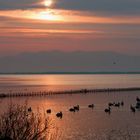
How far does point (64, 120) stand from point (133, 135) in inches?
872

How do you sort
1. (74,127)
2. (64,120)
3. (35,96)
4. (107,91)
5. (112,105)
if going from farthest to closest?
(107,91) → (35,96) → (112,105) → (64,120) → (74,127)

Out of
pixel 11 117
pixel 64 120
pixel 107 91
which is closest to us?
pixel 11 117

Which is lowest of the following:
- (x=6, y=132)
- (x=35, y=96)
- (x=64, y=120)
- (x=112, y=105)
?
(x=6, y=132)

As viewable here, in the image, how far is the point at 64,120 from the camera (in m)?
77.3

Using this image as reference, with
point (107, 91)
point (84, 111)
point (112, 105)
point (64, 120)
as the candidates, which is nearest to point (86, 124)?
point (64, 120)

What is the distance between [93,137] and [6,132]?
3646cm

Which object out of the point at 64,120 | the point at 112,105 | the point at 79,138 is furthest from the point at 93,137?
the point at 112,105

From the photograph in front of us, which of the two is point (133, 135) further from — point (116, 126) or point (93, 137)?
point (116, 126)

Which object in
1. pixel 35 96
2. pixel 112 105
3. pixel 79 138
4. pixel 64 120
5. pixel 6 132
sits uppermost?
pixel 35 96

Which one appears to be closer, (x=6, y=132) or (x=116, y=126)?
(x=6, y=132)

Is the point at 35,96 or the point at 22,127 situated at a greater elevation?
the point at 35,96

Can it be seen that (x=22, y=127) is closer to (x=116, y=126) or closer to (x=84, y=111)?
(x=116, y=126)

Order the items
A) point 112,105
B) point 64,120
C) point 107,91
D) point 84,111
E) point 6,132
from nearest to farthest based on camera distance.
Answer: point 6,132
point 64,120
point 84,111
point 112,105
point 107,91

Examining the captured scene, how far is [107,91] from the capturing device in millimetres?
160000
